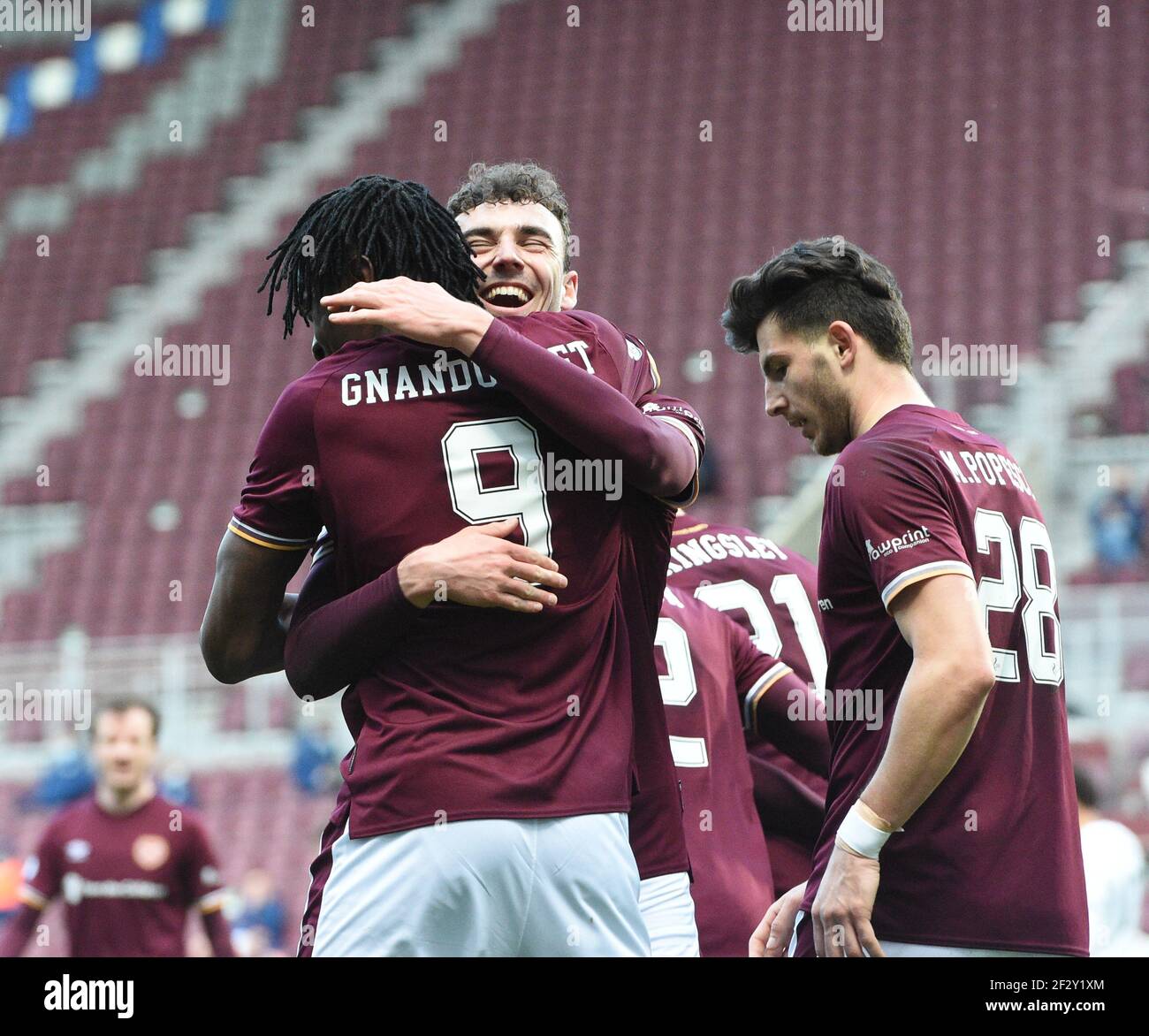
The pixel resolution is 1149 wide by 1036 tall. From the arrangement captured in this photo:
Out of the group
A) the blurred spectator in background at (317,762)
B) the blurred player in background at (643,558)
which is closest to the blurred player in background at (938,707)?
the blurred player in background at (643,558)

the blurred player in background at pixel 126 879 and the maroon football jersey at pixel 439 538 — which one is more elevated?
the maroon football jersey at pixel 439 538

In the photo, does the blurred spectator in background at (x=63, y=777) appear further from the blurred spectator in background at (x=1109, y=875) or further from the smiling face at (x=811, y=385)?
the smiling face at (x=811, y=385)

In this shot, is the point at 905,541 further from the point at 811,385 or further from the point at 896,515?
the point at 811,385

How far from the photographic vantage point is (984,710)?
2.30 meters

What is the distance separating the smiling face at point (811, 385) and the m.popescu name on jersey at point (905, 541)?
318 mm

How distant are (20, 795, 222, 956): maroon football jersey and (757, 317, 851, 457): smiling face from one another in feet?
10.8

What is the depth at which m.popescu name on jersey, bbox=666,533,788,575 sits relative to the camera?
3.42 meters

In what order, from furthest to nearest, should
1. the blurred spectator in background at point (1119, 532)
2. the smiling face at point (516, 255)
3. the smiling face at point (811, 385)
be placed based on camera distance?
the blurred spectator in background at point (1119, 532) → the smiling face at point (516, 255) → the smiling face at point (811, 385)

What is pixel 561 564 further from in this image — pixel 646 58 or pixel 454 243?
pixel 646 58

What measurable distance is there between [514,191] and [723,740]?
1.16m

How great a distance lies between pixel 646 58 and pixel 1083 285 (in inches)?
215

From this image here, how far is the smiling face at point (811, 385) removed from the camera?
252cm

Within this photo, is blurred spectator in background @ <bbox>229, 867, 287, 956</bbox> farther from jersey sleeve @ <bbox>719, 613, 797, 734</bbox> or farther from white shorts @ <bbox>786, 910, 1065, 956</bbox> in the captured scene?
white shorts @ <bbox>786, 910, 1065, 956</bbox>

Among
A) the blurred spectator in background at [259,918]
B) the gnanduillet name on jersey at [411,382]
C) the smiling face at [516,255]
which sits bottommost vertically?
the blurred spectator in background at [259,918]
